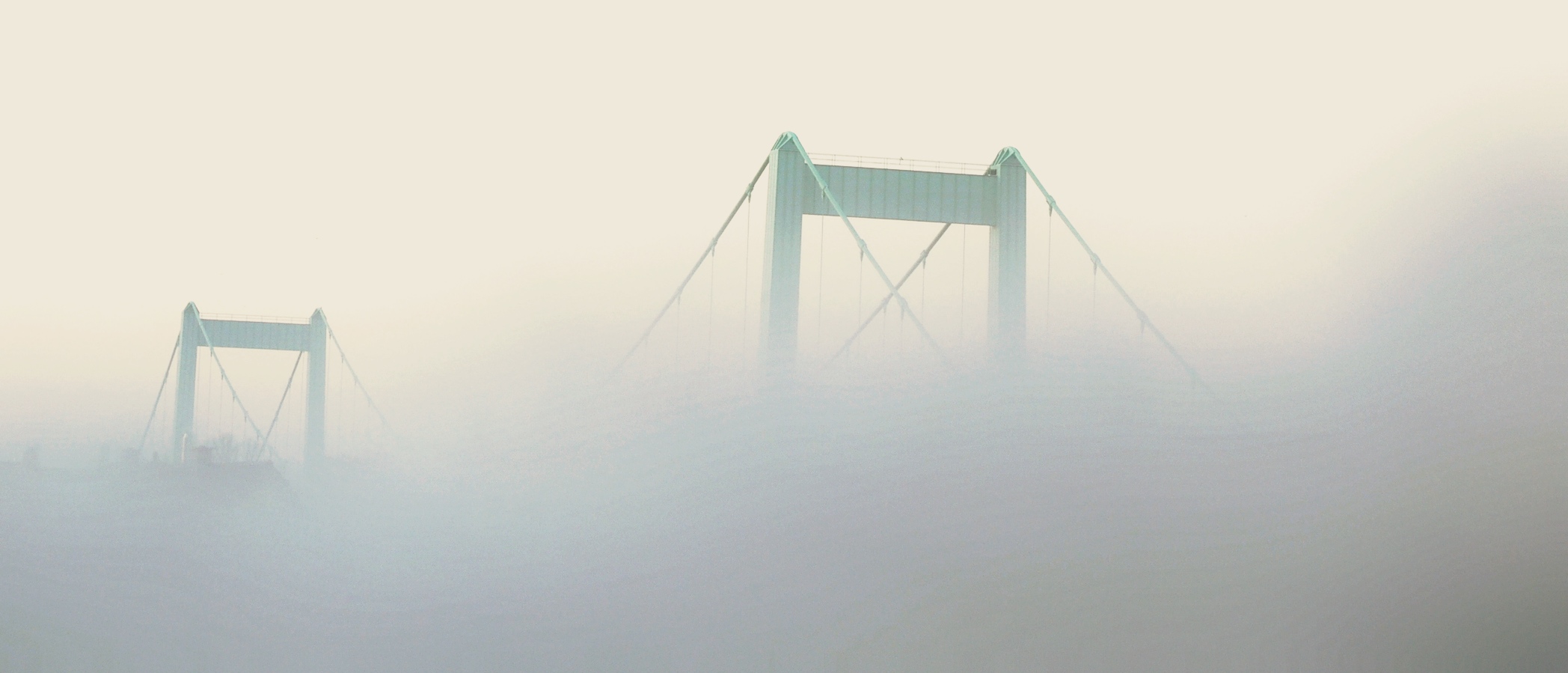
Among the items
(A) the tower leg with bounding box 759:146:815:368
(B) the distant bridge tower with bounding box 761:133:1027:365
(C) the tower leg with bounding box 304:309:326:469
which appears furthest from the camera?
(C) the tower leg with bounding box 304:309:326:469

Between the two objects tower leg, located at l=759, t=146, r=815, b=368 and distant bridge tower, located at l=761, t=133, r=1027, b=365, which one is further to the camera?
distant bridge tower, located at l=761, t=133, r=1027, b=365

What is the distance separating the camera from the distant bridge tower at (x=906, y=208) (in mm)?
9383

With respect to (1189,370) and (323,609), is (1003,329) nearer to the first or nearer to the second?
(1189,370)

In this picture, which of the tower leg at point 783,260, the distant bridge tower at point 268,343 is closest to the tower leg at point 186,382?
the distant bridge tower at point 268,343

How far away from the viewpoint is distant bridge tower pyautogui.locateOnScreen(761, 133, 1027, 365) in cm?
938

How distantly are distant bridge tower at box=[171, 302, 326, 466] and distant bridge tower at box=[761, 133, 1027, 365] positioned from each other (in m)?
7.39

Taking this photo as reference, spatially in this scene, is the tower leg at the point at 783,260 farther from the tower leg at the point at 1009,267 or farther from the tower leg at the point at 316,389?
the tower leg at the point at 316,389

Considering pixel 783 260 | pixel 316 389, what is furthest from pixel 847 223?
pixel 316 389

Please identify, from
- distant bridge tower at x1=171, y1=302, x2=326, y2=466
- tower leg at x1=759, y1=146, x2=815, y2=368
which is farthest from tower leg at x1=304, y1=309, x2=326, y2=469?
tower leg at x1=759, y1=146, x2=815, y2=368

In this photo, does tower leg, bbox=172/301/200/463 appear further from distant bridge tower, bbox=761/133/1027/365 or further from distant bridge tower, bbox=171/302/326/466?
distant bridge tower, bbox=761/133/1027/365

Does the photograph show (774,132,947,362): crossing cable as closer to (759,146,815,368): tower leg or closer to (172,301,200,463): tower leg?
(759,146,815,368): tower leg

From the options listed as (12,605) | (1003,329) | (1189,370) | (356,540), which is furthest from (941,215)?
(12,605)

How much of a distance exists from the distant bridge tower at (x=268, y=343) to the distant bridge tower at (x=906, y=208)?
739 cm

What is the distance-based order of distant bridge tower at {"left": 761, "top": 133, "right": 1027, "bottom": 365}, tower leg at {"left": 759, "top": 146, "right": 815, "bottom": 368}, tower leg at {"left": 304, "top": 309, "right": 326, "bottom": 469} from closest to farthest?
tower leg at {"left": 759, "top": 146, "right": 815, "bottom": 368}, distant bridge tower at {"left": 761, "top": 133, "right": 1027, "bottom": 365}, tower leg at {"left": 304, "top": 309, "right": 326, "bottom": 469}
